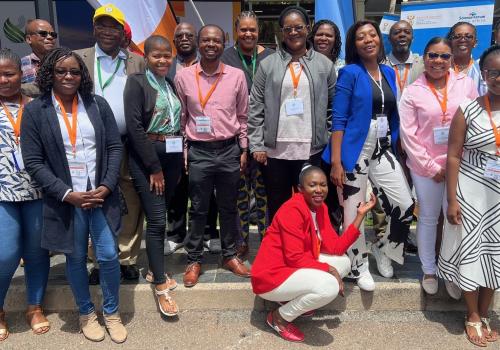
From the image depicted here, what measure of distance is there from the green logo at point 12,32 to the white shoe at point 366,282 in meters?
8.29

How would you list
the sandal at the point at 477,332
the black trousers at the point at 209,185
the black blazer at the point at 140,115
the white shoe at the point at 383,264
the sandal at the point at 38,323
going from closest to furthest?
the sandal at the point at 477,332
the black blazer at the point at 140,115
the sandal at the point at 38,323
the black trousers at the point at 209,185
the white shoe at the point at 383,264

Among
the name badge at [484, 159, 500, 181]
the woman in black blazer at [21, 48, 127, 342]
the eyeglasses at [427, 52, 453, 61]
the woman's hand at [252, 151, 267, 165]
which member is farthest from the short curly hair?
the name badge at [484, 159, 500, 181]

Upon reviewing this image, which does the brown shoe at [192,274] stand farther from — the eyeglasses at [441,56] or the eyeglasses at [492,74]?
the eyeglasses at [492,74]

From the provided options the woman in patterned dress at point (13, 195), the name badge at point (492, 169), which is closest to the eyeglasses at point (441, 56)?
the name badge at point (492, 169)

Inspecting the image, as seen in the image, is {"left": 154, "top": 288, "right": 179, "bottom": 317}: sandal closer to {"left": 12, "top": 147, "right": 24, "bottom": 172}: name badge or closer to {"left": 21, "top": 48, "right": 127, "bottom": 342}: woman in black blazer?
{"left": 21, "top": 48, "right": 127, "bottom": 342}: woman in black blazer

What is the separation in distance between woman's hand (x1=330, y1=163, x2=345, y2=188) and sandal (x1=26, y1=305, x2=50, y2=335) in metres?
2.42

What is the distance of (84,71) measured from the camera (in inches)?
113

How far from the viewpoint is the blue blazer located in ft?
10.4

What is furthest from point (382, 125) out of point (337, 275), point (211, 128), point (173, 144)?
point (173, 144)

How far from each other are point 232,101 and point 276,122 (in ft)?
1.28

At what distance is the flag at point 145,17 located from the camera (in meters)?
5.01

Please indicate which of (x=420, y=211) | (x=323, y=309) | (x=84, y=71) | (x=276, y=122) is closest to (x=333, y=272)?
(x=323, y=309)

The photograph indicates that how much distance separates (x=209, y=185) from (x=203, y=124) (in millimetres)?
491

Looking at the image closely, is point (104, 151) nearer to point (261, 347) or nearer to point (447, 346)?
point (261, 347)
